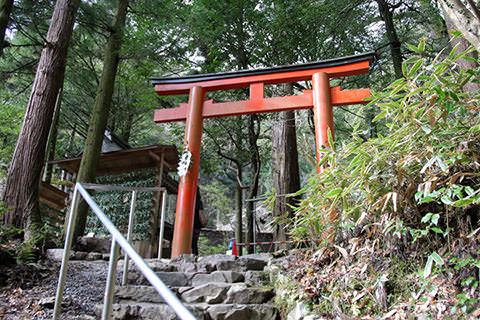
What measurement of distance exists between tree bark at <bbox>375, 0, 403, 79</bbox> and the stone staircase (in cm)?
615

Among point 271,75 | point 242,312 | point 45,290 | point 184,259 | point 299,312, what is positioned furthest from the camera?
point 271,75

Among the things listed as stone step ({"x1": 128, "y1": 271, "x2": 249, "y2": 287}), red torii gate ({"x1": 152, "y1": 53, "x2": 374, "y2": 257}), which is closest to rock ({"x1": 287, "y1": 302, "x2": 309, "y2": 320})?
stone step ({"x1": 128, "y1": 271, "x2": 249, "y2": 287})

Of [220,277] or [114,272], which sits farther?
[220,277]

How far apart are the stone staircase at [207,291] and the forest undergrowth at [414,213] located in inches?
27.6

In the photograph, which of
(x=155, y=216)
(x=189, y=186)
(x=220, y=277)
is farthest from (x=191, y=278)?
(x=155, y=216)

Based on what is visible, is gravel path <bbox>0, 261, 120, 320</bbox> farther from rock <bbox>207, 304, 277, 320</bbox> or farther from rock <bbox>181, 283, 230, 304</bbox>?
rock <bbox>207, 304, 277, 320</bbox>

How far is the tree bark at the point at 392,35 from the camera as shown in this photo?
26.1 feet

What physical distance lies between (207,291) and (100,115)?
5314mm

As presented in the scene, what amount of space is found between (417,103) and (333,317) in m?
1.54

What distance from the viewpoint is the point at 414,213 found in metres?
2.19

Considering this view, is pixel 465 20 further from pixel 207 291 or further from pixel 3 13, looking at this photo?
pixel 3 13

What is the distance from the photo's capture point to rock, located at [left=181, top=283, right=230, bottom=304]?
3154 mm

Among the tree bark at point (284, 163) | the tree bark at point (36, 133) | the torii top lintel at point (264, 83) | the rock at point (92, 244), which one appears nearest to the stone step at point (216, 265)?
the tree bark at point (36, 133)

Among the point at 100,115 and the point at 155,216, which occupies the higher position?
the point at 100,115
